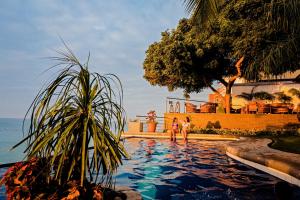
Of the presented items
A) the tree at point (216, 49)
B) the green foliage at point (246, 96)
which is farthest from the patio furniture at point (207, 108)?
the green foliage at point (246, 96)

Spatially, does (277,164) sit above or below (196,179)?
above

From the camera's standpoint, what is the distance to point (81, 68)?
10.5ft

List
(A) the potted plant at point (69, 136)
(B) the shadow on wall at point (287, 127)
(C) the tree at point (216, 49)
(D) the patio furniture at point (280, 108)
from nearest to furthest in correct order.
→ (A) the potted plant at point (69, 136) → (C) the tree at point (216, 49) → (B) the shadow on wall at point (287, 127) → (D) the patio furniture at point (280, 108)

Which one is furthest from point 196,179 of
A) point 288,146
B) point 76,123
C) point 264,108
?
point 264,108

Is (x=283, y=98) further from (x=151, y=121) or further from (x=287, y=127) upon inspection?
(x=151, y=121)

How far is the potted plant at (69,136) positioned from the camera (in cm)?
290

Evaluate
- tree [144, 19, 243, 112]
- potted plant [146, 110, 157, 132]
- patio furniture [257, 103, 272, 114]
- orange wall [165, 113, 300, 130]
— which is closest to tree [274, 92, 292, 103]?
orange wall [165, 113, 300, 130]

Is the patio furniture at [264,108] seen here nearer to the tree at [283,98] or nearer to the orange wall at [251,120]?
the orange wall at [251,120]

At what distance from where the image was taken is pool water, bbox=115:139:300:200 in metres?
6.32

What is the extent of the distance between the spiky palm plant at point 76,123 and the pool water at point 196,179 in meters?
3.54

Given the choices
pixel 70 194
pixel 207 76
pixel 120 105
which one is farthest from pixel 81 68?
pixel 207 76

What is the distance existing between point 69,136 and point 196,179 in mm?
5816

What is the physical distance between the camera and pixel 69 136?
9.73ft

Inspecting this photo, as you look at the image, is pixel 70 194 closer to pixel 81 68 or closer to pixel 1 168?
pixel 81 68
